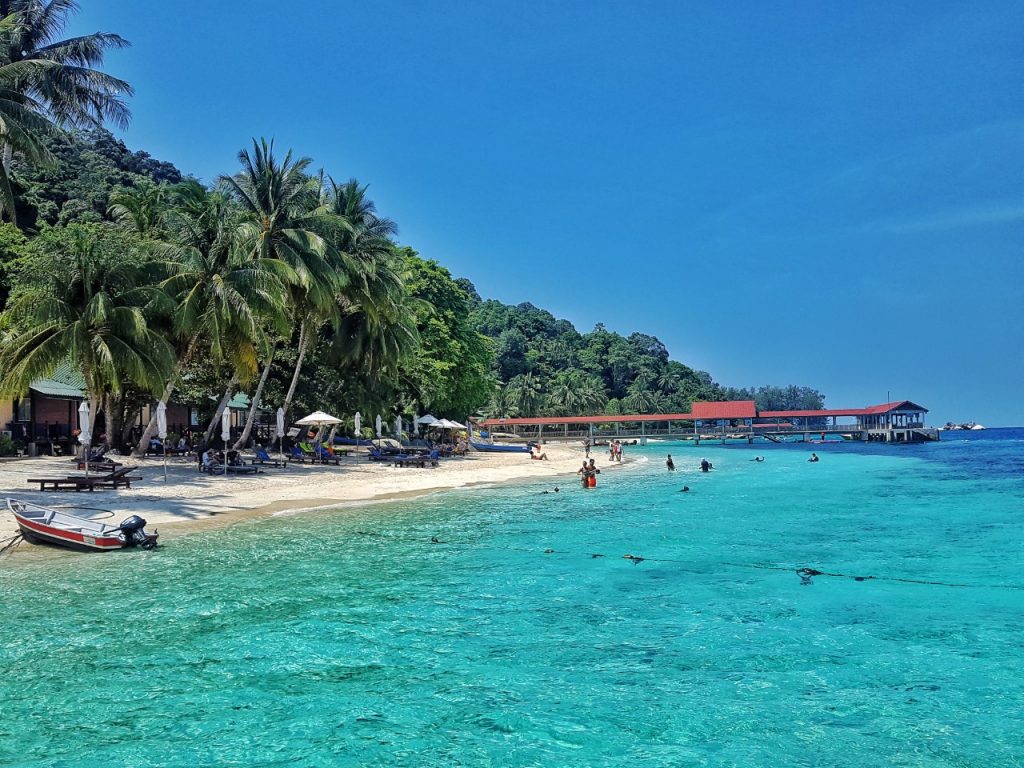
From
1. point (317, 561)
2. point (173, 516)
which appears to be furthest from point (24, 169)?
point (317, 561)

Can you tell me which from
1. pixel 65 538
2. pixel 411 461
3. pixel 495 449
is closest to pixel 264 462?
pixel 411 461

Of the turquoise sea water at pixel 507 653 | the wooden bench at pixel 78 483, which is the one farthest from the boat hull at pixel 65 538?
the wooden bench at pixel 78 483

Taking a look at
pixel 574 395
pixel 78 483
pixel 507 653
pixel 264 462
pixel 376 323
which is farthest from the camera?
pixel 574 395

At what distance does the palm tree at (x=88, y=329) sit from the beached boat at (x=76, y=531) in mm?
8781

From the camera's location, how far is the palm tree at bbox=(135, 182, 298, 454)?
24.5 m

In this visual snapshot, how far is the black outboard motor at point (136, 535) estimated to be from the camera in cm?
1311

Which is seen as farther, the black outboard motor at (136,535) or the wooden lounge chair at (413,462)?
the wooden lounge chair at (413,462)

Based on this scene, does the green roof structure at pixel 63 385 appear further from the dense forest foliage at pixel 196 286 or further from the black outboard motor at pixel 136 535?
the black outboard motor at pixel 136 535

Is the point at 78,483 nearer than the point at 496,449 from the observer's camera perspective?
Yes

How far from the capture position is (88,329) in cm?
2131

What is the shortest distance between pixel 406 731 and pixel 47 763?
9.21ft

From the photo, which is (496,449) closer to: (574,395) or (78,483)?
(78,483)

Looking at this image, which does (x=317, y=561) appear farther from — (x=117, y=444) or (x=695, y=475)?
(x=695, y=475)

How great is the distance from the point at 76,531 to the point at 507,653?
8.94 m
